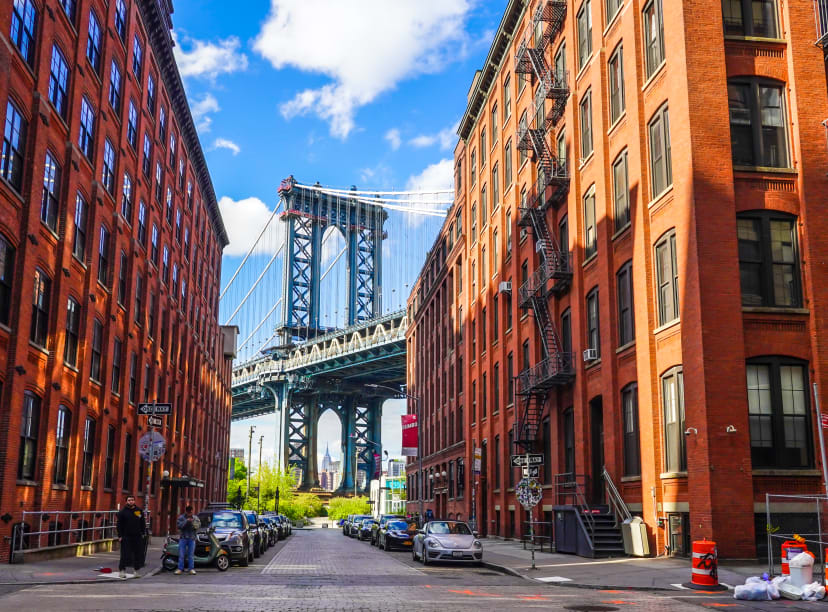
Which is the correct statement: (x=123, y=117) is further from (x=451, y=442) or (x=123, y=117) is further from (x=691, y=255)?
(x=451, y=442)

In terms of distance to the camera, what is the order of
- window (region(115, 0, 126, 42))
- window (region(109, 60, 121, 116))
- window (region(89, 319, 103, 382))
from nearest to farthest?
window (region(89, 319, 103, 382))
window (region(109, 60, 121, 116))
window (region(115, 0, 126, 42))

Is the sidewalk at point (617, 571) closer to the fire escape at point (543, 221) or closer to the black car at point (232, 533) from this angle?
the black car at point (232, 533)

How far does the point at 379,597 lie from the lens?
16094 mm

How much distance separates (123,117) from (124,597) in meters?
26.1

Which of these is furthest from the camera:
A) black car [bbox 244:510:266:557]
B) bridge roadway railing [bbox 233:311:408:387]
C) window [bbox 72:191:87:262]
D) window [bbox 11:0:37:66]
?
bridge roadway railing [bbox 233:311:408:387]

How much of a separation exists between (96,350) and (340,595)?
20578 millimetres

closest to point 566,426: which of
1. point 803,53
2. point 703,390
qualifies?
point 703,390

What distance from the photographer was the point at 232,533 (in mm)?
25078

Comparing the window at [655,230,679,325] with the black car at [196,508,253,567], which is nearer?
the black car at [196,508,253,567]

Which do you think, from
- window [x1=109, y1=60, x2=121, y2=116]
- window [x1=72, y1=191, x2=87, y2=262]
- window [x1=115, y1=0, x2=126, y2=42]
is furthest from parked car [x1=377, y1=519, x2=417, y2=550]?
window [x1=115, y1=0, x2=126, y2=42]

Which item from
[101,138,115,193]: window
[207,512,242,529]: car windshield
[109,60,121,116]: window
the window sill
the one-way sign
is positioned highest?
[109,60,121,116]: window

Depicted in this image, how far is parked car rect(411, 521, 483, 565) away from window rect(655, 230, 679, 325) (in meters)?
8.67

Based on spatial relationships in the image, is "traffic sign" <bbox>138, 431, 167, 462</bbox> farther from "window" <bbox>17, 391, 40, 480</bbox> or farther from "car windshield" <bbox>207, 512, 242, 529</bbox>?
"window" <bbox>17, 391, 40, 480</bbox>

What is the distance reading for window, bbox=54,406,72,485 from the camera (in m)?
28.3
